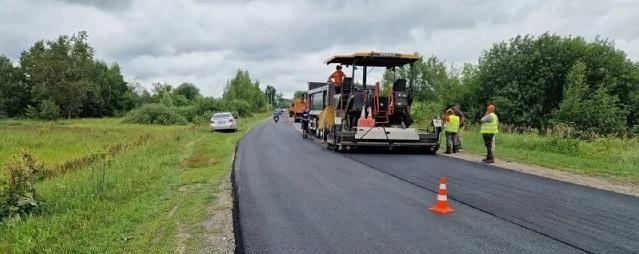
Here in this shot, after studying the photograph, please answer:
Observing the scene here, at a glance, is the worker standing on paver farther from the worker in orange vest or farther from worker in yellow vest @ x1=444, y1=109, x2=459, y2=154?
worker in yellow vest @ x1=444, y1=109, x2=459, y2=154

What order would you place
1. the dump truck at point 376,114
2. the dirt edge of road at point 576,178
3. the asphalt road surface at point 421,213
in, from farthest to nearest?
the dump truck at point 376,114, the dirt edge of road at point 576,178, the asphalt road surface at point 421,213

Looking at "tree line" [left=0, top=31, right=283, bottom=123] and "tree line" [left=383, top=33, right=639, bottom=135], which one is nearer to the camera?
"tree line" [left=383, top=33, right=639, bottom=135]

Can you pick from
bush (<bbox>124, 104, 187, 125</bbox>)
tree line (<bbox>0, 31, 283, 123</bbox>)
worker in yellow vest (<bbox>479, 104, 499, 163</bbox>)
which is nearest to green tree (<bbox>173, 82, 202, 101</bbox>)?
tree line (<bbox>0, 31, 283, 123</bbox>)

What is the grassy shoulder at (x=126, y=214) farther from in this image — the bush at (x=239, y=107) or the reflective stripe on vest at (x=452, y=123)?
the bush at (x=239, y=107)

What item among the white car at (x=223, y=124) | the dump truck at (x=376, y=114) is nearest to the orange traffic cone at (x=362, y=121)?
the dump truck at (x=376, y=114)

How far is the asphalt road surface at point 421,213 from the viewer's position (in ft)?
18.7

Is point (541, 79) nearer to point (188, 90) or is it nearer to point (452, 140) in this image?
point (452, 140)

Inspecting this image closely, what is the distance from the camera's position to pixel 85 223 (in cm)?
705

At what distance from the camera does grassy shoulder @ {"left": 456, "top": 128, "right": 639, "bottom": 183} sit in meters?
12.6

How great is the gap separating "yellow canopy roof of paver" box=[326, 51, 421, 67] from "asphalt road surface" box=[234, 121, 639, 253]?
576cm

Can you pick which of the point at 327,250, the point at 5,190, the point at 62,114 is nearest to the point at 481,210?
the point at 327,250

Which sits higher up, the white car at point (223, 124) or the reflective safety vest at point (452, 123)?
the reflective safety vest at point (452, 123)

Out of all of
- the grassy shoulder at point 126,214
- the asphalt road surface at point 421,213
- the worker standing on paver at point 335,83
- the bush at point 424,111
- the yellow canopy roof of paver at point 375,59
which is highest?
the yellow canopy roof of paver at point 375,59

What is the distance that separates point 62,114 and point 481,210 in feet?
189
